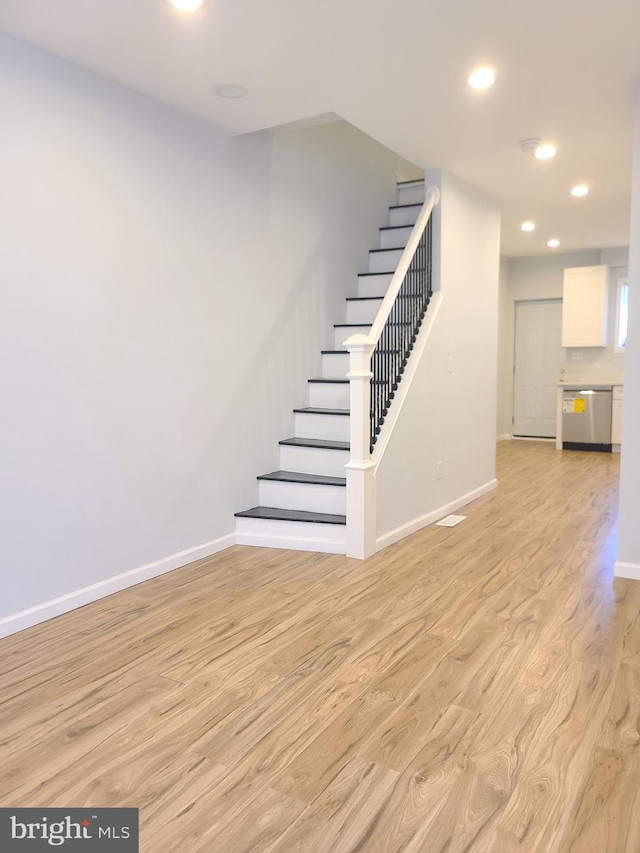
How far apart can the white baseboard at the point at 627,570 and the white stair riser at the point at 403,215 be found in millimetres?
3571

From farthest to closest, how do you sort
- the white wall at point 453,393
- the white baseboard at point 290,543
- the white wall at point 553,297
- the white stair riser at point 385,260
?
the white wall at point 553,297, the white stair riser at point 385,260, the white wall at point 453,393, the white baseboard at point 290,543

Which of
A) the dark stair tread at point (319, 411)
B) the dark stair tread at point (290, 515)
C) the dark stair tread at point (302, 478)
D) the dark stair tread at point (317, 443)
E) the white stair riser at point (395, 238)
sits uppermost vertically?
the white stair riser at point (395, 238)

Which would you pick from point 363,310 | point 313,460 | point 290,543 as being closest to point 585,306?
point 363,310

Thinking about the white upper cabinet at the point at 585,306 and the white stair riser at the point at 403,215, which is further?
the white upper cabinet at the point at 585,306

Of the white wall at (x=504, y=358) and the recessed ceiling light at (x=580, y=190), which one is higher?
the recessed ceiling light at (x=580, y=190)

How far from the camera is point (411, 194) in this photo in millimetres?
5910

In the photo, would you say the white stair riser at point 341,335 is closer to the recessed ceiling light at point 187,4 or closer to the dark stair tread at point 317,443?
the dark stair tread at point 317,443

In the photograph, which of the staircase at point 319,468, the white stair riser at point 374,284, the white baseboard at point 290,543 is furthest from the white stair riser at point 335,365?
the white baseboard at point 290,543

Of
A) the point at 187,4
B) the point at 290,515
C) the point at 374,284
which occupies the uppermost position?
the point at 187,4

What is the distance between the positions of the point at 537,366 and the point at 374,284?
15.2 feet

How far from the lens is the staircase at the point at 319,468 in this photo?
384 centimetres

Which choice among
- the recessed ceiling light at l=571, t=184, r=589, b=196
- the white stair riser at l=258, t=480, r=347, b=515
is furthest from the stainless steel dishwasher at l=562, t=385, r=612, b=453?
the white stair riser at l=258, t=480, r=347, b=515

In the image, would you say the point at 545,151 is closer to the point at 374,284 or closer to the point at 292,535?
the point at 374,284

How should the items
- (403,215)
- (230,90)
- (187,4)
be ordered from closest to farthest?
A: (187,4) → (230,90) → (403,215)
